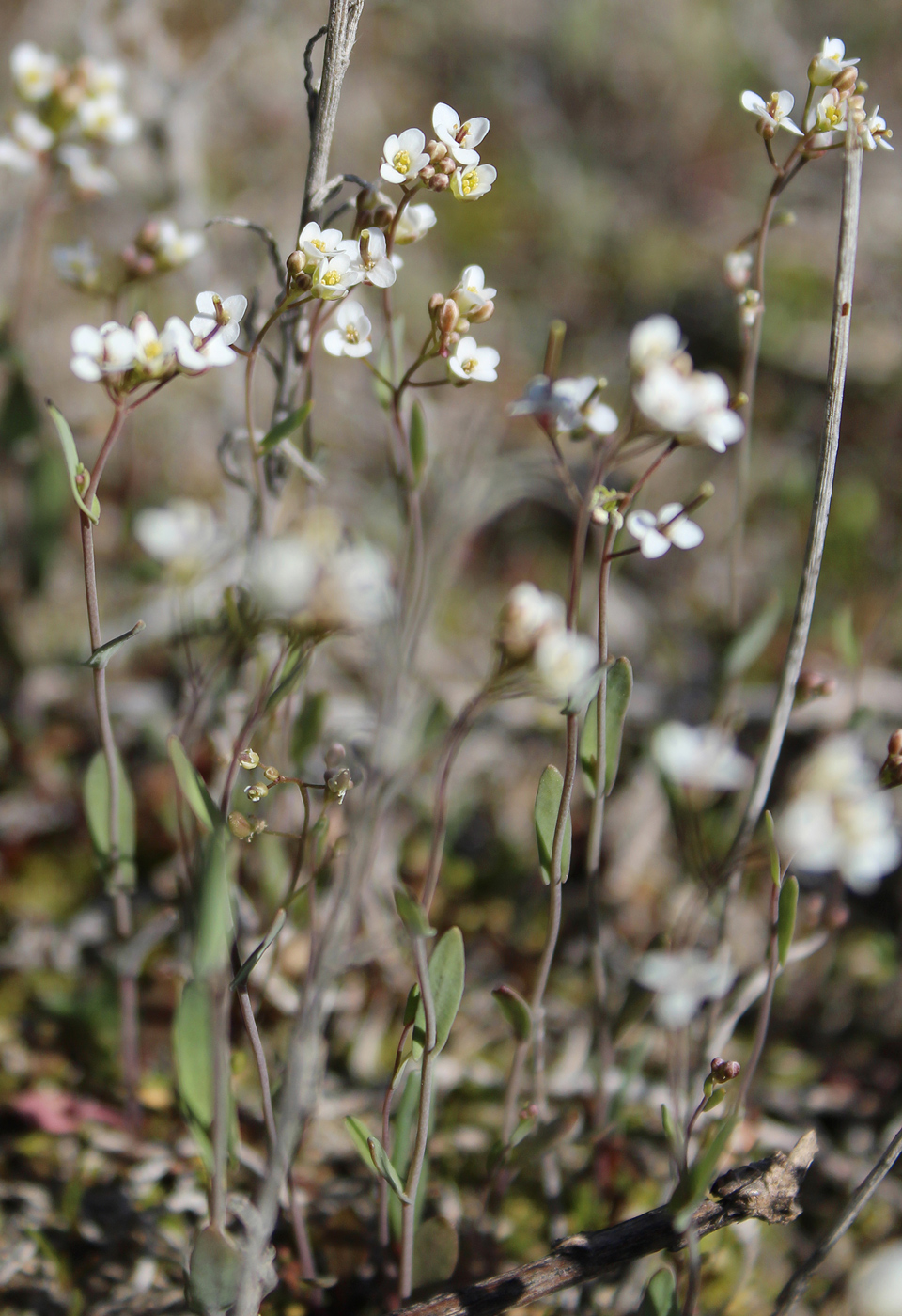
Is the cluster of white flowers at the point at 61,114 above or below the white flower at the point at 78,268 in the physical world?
above

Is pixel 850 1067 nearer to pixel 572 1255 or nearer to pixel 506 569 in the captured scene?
pixel 572 1255

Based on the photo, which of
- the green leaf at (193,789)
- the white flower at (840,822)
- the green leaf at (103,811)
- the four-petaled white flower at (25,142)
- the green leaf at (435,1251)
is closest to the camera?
the white flower at (840,822)

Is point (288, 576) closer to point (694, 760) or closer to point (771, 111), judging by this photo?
point (694, 760)

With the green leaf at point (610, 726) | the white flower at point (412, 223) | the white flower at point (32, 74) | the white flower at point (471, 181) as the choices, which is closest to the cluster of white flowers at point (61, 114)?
the white flower at point (32, 74)

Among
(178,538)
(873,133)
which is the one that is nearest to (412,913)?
(178,538)

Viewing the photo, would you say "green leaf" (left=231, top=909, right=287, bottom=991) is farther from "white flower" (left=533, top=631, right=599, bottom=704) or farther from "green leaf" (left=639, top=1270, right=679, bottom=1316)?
"green leaf" (left=639, top=1270, right=679, bottom=1316)

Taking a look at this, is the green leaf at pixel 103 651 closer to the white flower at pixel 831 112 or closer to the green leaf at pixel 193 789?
the green leaf at pixel 193 789
